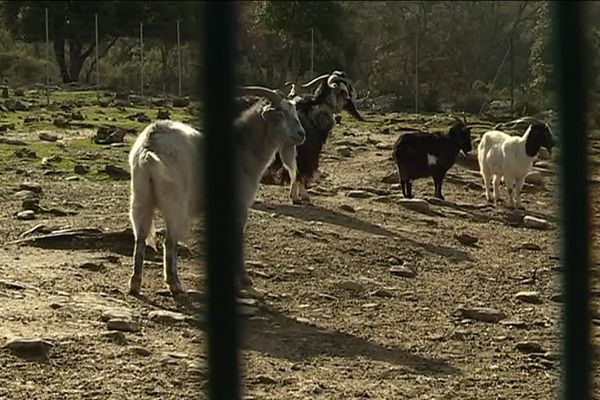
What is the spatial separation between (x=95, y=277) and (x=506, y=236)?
4985mm

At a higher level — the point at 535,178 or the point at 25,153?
the point at 25,153

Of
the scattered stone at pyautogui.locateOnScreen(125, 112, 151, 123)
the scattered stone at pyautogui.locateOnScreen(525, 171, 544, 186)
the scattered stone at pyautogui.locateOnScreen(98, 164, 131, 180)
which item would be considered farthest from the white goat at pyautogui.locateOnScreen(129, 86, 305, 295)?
the scattered stone at pyautogui.locateOnScreen(125, 112, 151, 123)

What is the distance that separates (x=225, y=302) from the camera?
6734mm

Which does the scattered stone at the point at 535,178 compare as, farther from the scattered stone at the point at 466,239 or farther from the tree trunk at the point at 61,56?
the tree trunk at the point at 61,56

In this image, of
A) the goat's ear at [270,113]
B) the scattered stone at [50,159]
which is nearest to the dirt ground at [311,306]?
the goat's ear at [270,113]

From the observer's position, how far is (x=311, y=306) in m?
7.22

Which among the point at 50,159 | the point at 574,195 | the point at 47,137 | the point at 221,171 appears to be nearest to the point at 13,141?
the point at 47,137

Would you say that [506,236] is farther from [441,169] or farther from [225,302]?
[225,302]

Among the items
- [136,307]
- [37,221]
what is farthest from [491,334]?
[37,221]

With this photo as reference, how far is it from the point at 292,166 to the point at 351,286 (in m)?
3.33

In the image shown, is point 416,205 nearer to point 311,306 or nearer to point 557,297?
point 557,297

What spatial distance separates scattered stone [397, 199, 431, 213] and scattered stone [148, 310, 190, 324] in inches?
228

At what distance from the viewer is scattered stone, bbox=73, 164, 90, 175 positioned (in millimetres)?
12586

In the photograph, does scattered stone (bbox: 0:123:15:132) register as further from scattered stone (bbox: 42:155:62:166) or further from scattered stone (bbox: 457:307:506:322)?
scattered stone (bbox: 457:307:506:322)
